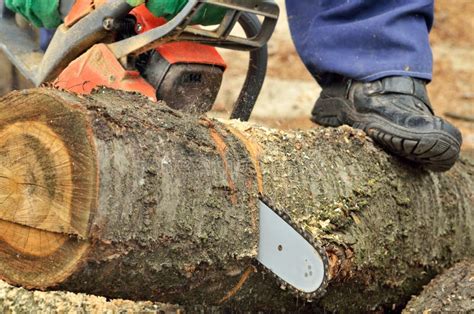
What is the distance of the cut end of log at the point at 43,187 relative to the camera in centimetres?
148

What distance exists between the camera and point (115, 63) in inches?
81.9

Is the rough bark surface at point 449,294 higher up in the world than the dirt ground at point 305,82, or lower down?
higher up

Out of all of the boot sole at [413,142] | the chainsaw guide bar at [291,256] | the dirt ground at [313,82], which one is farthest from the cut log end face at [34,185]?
the dirt ground at [313,82]

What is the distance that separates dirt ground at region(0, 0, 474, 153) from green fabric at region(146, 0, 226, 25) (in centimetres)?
155

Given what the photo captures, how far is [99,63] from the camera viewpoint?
6.90 feet

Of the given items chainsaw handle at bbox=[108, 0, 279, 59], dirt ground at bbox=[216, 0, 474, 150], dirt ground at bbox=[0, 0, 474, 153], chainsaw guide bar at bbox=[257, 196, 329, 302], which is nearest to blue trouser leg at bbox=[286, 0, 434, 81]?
chainsaw handle at bbox=[108, 0, 279, 59]

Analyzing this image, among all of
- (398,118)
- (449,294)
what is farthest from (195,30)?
(449,294)

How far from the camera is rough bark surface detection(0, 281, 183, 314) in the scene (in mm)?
2088

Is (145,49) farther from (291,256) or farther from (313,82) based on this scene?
(313,82)

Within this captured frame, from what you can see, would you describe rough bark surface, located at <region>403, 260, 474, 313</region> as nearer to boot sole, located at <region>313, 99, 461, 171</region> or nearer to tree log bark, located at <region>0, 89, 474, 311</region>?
tree log bark, located at <region>0, 89, 474, 311</region>

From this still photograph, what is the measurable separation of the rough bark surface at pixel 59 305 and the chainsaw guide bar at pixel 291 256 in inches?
A: 17.1

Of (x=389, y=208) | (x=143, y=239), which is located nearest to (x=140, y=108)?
(x=143, y=239)

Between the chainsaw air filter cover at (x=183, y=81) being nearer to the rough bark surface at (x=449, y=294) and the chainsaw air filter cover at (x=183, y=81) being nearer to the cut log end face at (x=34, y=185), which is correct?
the cut log end face at (x=34, y=185)

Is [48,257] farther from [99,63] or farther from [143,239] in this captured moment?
[99,63]
